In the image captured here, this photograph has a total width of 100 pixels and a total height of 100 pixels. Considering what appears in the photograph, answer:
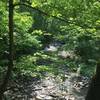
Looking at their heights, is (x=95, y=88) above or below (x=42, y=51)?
below

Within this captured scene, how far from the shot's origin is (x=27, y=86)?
15.5 meters

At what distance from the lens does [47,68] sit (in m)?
7.86

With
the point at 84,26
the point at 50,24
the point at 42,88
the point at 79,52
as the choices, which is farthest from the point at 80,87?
the point at 50,24

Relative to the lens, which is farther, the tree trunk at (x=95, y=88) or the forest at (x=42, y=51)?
the tree trunk at (x=95, y=88)

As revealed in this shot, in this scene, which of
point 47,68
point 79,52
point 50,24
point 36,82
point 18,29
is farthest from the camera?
point 50,24

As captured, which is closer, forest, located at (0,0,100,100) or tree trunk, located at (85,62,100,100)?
forest, located at (0,0,100,100)

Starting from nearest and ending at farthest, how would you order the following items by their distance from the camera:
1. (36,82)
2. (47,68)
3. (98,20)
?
1. (98,20)
2. (47,68)
3. (36,82)

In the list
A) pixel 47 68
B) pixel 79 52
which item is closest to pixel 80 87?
pixel 79 52

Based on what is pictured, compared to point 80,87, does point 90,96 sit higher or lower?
higher

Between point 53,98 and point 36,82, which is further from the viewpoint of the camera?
point 36,82

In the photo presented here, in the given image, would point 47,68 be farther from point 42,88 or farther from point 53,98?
point 42,88

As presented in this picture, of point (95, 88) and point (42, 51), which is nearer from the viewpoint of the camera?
point (95, 88)

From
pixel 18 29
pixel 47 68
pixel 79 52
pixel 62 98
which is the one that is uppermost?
pixel 18 29

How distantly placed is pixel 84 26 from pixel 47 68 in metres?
1.83
